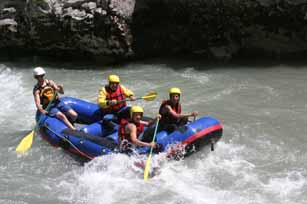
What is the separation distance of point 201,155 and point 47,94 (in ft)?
8.99

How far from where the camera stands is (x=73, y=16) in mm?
12422

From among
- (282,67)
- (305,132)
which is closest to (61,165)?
(305,132)

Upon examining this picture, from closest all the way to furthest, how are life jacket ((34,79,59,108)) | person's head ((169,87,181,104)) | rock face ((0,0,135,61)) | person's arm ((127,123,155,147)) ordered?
person's arm ((127,123,155,147)) < person's head ((169,87,181,104)) < life jacket ((34,79,59,108)) < rock face ((0,0,135,61))

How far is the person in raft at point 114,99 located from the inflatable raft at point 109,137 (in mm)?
247

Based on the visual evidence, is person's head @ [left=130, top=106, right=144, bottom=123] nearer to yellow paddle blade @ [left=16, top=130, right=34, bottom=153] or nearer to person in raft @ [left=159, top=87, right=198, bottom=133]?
person in raft @ [left=159, top=87, right=198, bottom=133]

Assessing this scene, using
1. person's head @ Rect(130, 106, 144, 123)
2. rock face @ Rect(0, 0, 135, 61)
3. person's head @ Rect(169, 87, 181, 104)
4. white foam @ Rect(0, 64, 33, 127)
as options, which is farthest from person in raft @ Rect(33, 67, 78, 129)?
rock face @ Rect(0, 0, 135, 61)

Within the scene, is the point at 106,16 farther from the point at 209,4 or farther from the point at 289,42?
the point at 289,42

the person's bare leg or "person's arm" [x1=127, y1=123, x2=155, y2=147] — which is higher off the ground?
"person's arm" [x1=127, y1=123, x2=155, y2=147]

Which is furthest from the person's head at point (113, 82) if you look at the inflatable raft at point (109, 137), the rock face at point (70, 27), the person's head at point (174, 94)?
the rock face at point (70, 27)

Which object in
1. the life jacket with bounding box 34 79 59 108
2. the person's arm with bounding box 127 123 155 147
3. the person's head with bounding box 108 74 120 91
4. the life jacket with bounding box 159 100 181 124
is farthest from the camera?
the life jacket with bounding box 34 79 59 108

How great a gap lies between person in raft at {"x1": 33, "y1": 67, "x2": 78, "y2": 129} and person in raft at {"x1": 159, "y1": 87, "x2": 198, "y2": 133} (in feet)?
5.22

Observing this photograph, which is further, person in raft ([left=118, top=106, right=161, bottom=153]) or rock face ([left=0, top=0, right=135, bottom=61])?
rock face ([left=0, top=0, right=135, bottom=61])

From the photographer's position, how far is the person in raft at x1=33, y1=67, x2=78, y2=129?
337 inches

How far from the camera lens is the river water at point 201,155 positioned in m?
6.96
